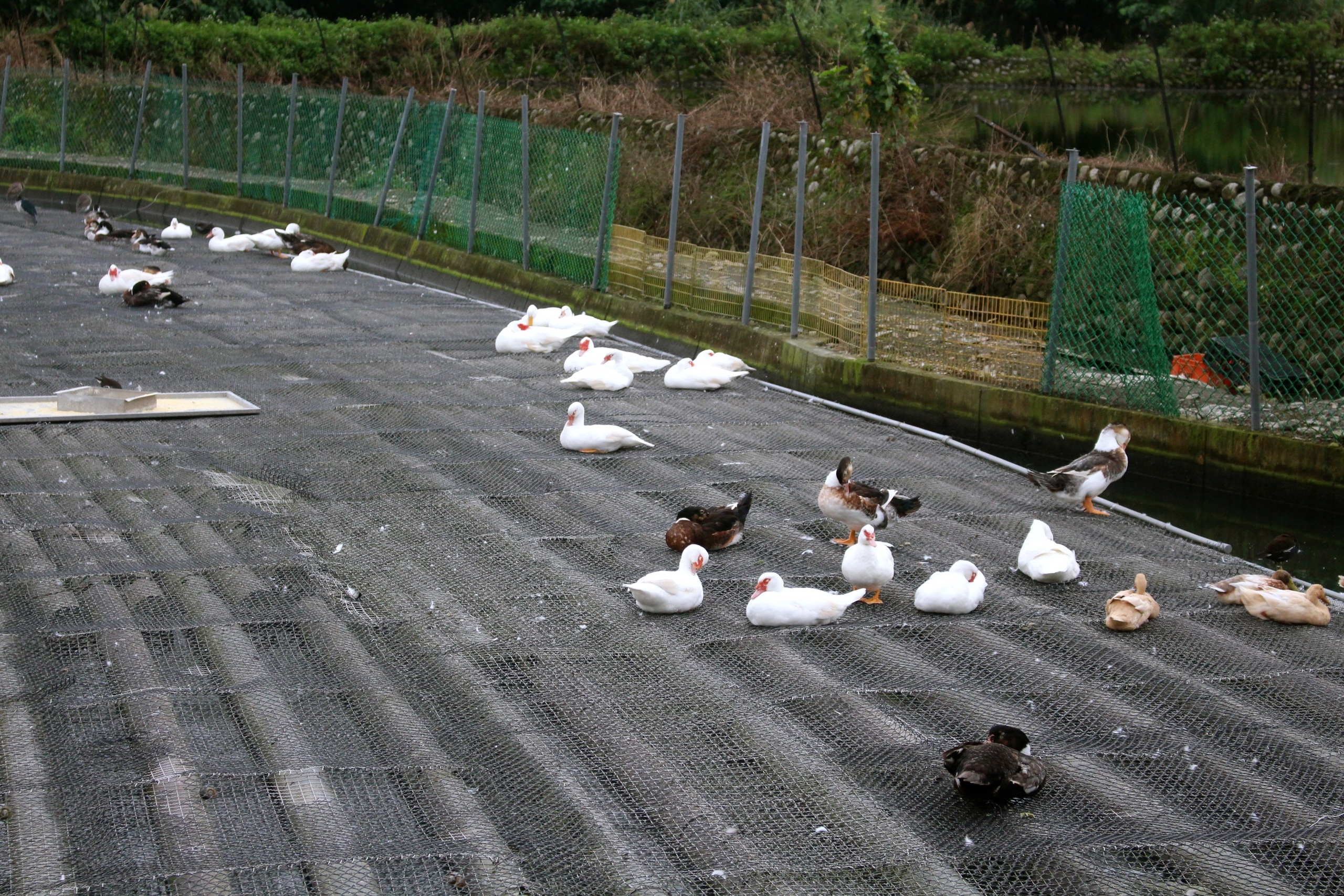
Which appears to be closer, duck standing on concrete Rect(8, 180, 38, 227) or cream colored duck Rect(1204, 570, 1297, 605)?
cream colored duck Rect(1204, 570, 1297, 605)

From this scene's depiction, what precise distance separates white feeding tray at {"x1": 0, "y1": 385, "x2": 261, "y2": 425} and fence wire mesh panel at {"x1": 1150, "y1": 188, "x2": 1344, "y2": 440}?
23.7 feet

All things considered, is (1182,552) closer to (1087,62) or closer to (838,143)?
(838,143)

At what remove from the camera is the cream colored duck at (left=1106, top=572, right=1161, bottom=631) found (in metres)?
6.18

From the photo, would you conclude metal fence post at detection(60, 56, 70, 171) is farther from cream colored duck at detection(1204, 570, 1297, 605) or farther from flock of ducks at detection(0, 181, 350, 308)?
cream colored duck at detection(1204, 570, 1297, 605)

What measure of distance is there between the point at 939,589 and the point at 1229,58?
40.5 meters

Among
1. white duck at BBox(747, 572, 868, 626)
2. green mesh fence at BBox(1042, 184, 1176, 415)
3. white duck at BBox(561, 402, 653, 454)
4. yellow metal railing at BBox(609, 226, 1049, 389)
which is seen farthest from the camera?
yellow metal railing at BBox(609, 226, 1049, 389)

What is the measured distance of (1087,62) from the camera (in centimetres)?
4331

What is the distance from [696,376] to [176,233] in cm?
1154

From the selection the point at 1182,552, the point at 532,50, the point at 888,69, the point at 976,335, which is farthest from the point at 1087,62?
the point at 1182,552

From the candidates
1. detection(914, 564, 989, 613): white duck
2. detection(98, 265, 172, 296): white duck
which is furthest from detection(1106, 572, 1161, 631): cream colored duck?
detection(98, 265, 172, 296): white duck

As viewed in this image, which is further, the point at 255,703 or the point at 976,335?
the point at 976,335

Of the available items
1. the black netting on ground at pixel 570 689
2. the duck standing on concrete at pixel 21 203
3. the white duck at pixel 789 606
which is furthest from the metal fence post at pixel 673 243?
the duck standing on concrete at pixel 21 203

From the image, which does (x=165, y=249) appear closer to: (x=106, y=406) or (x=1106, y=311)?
(x=106, y=406)

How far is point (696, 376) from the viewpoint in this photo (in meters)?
10.9
